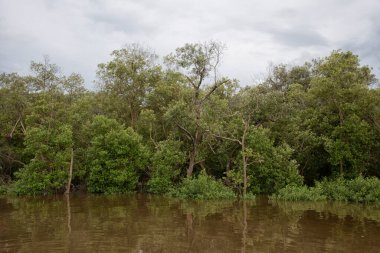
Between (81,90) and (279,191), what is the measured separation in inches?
876

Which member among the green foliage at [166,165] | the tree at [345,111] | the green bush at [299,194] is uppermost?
the tree at [345,111]

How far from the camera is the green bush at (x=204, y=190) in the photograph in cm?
2666

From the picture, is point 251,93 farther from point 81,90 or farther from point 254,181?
point 81,90

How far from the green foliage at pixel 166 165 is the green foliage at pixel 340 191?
8.00m

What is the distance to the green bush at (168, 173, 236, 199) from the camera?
26656mm

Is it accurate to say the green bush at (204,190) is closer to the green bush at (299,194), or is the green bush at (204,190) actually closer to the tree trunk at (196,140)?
the tree trunk at (196,140)

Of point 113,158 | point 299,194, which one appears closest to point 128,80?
point 113,158

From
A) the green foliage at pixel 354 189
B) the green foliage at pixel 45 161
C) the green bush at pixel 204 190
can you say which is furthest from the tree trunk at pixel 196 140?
the green foliage at pixel 45 161

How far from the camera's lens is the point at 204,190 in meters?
26.9

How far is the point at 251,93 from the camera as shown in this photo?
29.2 meters

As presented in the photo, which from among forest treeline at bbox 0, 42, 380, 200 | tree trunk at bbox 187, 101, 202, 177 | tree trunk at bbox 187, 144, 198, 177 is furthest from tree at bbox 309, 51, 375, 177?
tree trunk at bbox 187, 144, 198, 177

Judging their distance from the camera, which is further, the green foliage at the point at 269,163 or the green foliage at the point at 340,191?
the green foliage at the point at 269,163

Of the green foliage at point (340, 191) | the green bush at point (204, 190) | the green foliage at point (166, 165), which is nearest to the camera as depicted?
the green foliage at point (340, 191)

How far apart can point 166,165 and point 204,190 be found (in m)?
4.71
